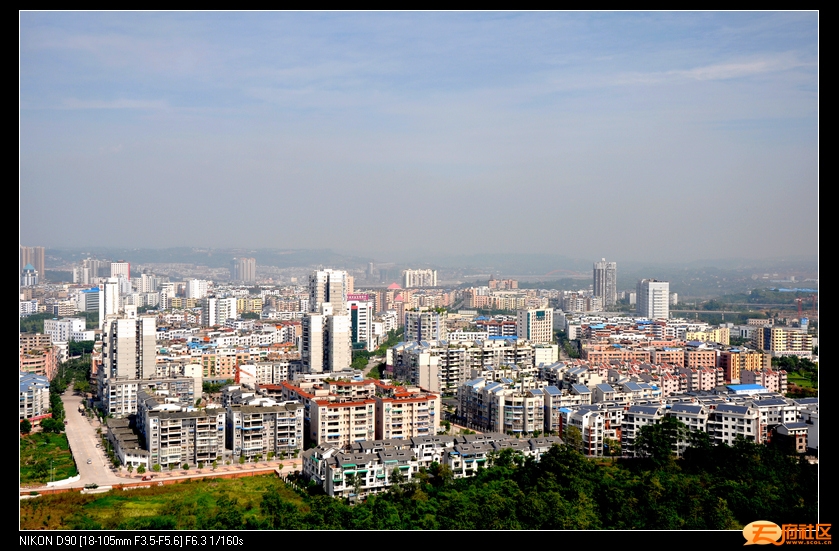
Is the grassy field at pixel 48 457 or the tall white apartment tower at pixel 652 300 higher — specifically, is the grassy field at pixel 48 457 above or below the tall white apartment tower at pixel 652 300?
below

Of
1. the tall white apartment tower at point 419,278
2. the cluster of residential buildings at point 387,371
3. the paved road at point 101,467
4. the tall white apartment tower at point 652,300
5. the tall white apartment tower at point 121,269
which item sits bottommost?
the paved road at point 101,467

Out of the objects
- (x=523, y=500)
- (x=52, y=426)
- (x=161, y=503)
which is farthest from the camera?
(x=52, y=426)

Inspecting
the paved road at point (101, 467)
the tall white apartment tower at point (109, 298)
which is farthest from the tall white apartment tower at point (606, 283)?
the tall white apartment tower at point (109, 298)

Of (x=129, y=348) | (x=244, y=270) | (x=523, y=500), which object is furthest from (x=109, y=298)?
(x=523, y=500)

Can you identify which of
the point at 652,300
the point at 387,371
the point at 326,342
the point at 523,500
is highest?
the point at 652,300

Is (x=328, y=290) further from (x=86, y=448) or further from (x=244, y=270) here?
(x=86, y=448)

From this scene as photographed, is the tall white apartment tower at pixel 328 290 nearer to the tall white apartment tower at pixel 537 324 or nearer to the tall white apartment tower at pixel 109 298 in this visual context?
the tall white apartment tower at pixel 109 298

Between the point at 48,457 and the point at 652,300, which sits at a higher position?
the point at 652,300
